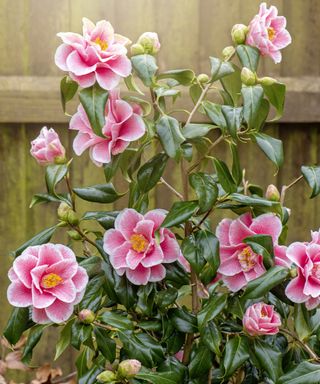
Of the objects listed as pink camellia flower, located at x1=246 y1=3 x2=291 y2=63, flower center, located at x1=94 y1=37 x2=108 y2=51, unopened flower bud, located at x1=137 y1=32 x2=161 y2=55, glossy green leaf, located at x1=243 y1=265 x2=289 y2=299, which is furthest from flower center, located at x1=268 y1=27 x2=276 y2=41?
glossy green leaf, located at x1=243 y1=265 x2=289 y2=299

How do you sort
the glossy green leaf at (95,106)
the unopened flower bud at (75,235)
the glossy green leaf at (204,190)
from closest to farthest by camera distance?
the glossy green leaf at (95,106) → the glossy green leaf at (204,190) → the unopened flower bud at (75,235)

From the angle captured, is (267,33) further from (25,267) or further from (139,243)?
(25,267)

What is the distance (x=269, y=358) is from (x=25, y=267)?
0.47 metres

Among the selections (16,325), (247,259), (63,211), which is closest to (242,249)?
(247,259)

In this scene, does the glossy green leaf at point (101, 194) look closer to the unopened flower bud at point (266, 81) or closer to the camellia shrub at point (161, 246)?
the camellia shrub at point (161, 246)

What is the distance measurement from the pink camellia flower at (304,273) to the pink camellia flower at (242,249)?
49 mm

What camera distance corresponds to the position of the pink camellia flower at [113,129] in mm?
1494

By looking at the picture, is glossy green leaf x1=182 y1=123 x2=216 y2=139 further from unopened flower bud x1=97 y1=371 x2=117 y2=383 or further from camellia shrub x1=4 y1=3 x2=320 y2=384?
unopened flower bud x1=97 y1=371 x2=117 y2=383

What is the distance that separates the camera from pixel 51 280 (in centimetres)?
147

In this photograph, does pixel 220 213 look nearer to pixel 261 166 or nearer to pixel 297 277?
pixel 261 166

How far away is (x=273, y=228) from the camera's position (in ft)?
5.13

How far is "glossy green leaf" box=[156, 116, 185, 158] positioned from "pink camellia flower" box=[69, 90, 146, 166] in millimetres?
33

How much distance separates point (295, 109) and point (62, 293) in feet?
5.08

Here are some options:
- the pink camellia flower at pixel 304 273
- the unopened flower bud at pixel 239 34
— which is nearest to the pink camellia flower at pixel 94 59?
the unopened flower bud at pixel 239 34
